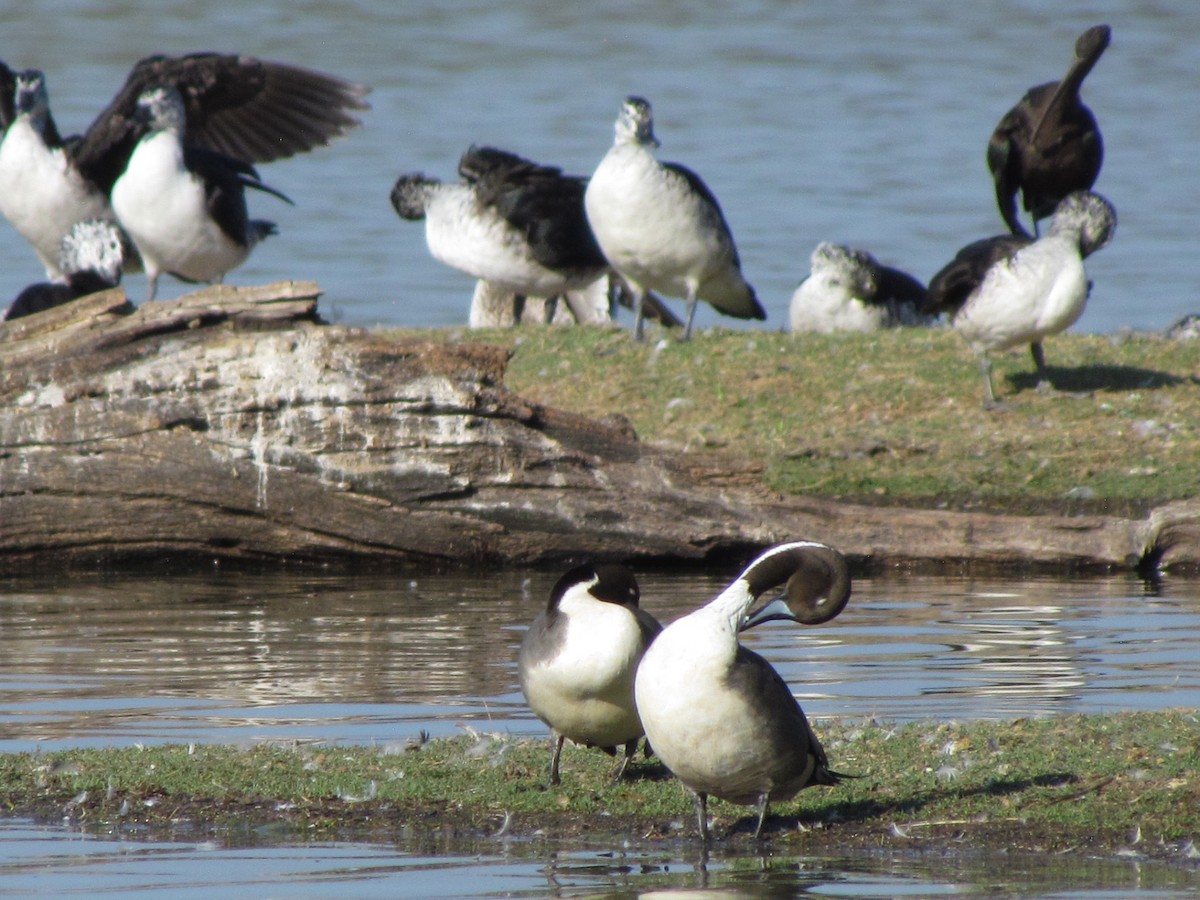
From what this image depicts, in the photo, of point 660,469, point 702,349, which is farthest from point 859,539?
point 702,349

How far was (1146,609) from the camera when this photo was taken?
7969 mm

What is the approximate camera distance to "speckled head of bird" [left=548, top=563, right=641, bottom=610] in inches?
205

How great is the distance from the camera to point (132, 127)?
12.9m

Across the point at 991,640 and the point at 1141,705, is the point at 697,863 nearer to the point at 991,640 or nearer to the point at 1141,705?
the point at 1141,705

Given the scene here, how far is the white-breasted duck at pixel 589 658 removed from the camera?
505 cm

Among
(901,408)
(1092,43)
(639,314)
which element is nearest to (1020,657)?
(901,408)

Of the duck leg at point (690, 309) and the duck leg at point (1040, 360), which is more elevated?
the duck leg at point (690, 309)

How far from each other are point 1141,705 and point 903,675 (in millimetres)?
943

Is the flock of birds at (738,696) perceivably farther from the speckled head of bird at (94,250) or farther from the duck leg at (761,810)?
the speckled head of bird at (94,250)

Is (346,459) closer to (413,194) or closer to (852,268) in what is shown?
(413,194)

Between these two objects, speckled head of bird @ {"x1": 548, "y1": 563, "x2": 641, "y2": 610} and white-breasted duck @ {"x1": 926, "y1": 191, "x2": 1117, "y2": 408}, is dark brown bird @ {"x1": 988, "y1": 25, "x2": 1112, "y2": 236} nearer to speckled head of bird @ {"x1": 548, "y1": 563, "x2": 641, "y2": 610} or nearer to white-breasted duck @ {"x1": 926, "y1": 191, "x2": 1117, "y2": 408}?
white-breasted duck @ {"x1": 926, "y1": 191, "x2": 1117, "y2": 408}

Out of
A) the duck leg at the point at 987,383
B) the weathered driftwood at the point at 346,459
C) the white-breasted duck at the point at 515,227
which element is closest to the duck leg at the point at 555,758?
the weathered driftwood at the point at 346,459

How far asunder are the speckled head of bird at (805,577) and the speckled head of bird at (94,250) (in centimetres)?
886

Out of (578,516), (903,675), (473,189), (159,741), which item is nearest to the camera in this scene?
(159,741)
